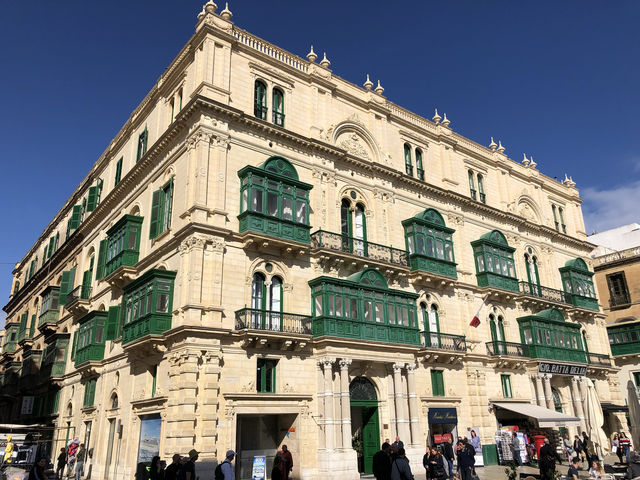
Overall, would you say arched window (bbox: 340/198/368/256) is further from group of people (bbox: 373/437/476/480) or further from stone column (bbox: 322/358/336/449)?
group of people (bbox: 373/437/476/480)

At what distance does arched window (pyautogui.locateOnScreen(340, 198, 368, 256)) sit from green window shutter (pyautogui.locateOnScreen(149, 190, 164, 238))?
9.18 metres

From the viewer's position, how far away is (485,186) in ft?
124

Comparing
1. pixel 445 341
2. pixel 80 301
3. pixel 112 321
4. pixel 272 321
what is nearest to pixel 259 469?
pixel 272 321

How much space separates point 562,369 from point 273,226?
75.2ft

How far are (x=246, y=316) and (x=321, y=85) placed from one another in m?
14.2

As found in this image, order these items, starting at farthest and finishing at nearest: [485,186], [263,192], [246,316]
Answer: [485,186] → [263,192] → [246,316]

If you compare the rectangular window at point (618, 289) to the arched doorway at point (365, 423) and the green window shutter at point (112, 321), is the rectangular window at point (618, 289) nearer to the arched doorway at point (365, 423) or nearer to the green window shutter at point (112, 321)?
the arched doorway at point (365, 423)

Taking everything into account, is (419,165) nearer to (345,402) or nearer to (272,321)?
(272,321)

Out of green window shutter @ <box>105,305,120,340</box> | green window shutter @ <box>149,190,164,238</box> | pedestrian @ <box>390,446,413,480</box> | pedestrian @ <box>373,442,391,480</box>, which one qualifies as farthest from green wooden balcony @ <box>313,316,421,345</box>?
green window shutter @ <box>105,305,120,340</box>

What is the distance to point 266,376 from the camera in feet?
74.8

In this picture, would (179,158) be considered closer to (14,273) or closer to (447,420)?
(447,420)

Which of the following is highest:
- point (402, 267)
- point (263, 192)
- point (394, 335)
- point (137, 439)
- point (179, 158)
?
point (179, 158)

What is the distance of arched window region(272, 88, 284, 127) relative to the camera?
27.4m

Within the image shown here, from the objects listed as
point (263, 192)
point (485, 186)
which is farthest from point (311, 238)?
point (485, 186)
